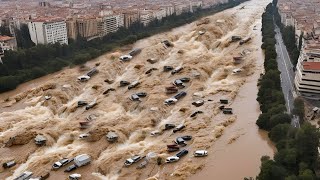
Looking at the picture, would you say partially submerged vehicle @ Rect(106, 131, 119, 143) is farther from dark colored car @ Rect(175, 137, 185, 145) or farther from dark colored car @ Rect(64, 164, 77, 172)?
dark colored car @ Rect(175, 137, 185, 145)

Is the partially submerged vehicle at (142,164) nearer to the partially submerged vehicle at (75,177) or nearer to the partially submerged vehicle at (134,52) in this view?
the partially submerged vehicle at (75,177)

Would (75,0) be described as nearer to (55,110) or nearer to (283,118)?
(55,110)

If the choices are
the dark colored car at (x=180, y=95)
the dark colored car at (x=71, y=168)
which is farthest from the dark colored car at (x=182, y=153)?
the dark colored car at (x=180, y=95)

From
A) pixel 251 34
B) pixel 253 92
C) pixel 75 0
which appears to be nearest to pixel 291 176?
pixel 253 92

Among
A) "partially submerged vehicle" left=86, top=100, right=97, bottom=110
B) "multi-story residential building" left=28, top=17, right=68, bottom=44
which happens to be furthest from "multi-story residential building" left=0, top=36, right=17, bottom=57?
"partially submerged vehicle" left=86, top=100, right=97, bottom=110

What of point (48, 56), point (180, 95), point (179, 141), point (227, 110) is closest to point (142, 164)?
point (179, 141)

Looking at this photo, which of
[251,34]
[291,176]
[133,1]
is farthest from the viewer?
[133,1]

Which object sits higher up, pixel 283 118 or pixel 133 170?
pixel 283 118

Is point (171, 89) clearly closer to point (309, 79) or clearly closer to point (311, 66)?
point (309, 79)
